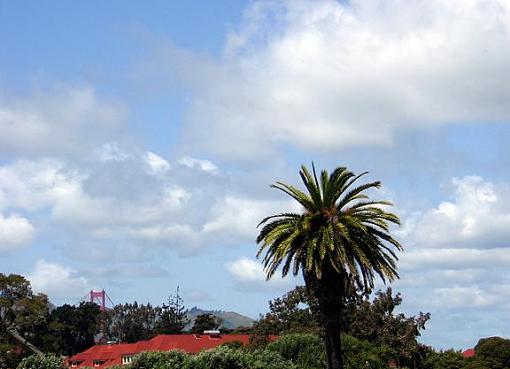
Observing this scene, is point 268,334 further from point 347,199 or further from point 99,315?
point 99,315

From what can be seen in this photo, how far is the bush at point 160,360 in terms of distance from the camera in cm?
5222

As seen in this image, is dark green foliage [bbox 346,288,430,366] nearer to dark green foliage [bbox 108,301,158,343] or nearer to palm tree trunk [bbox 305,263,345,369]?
palm tree trunk [bbox 305,263,345,369]

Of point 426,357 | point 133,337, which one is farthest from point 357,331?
point 133,337

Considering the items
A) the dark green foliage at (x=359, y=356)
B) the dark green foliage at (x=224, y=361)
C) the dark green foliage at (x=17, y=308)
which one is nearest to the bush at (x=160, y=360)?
the dark green foliage at (x=224, y=361)

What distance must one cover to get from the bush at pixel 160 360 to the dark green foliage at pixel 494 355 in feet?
256

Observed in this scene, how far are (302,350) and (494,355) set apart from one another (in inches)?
2621

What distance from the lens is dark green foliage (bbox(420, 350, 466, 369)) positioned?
115m

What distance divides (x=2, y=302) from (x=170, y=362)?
1907 inches

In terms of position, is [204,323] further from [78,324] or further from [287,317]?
[287,317]

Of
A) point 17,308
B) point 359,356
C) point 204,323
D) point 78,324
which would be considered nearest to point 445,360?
point 359,356

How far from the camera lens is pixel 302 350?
69.4 meters

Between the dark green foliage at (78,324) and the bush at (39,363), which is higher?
the dark green foliage at (78,324)

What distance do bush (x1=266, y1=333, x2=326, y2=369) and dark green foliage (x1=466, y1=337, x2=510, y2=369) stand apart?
58.4 metres

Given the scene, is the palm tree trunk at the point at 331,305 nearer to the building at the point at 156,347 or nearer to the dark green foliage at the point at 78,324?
the building at the point at 156,347
